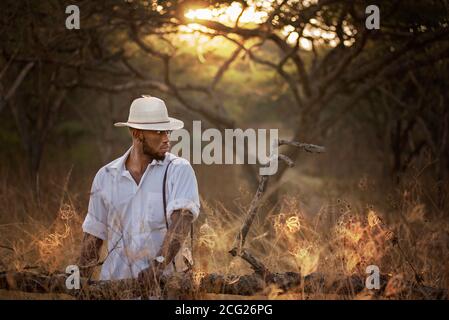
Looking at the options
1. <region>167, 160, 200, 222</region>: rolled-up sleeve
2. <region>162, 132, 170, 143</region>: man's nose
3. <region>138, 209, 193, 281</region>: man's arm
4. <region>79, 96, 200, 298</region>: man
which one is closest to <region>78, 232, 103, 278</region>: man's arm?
<region>79, 96, 200, 298</region>: man

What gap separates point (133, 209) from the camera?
13.0 feet

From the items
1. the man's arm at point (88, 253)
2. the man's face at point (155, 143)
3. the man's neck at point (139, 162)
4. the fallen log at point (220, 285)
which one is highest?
the man's face at point (155, 143)

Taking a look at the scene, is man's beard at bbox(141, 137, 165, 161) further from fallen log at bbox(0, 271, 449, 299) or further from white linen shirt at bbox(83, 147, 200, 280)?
fallen log at bbox(0, 271, 449, 299)

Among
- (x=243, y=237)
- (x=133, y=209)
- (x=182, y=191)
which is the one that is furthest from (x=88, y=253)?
(x=243, y=237)

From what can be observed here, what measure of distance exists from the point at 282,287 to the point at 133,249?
36.8 inches

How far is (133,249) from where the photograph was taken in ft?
12.9

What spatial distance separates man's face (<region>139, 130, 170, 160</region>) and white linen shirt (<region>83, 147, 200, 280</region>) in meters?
0.04

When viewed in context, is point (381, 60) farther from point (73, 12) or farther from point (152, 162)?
point (152, 162)

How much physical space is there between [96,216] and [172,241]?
1.91 ft

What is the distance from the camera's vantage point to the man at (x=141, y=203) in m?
3.77

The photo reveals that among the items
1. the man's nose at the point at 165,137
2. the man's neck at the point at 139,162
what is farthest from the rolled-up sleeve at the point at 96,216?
the man's nose at the point at 165,137

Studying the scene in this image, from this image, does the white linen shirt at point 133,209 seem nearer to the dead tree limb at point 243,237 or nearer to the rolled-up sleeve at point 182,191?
the rolled-up sleeve at point 182,191

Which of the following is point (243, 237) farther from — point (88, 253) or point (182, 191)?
point (88, 253)
